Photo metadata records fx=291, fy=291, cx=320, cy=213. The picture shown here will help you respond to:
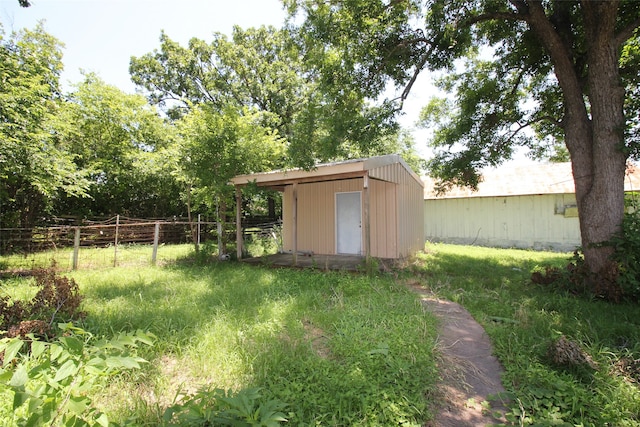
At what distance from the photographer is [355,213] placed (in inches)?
327

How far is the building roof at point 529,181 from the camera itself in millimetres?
10828

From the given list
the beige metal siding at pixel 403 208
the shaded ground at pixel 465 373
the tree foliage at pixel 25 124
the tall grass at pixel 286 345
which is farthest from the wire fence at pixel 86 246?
the shaded ground at pixel 465 373

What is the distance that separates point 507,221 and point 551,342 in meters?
10.5

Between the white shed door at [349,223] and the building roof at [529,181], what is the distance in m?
3.88

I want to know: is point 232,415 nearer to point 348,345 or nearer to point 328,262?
point 348,345

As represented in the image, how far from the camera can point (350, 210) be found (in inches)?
330

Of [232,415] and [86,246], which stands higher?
Result: [86,246]

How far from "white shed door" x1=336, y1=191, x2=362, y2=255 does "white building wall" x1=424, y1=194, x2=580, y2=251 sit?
272 inches

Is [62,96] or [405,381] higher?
[62,96]

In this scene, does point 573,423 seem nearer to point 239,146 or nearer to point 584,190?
point 584,190

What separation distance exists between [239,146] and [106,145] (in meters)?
9.11

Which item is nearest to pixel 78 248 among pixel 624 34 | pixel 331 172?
pixel 331 172

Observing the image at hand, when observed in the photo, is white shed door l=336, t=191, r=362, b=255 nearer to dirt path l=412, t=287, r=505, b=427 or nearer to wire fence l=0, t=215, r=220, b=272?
wire fence l=0, t=215, r=220, b=272

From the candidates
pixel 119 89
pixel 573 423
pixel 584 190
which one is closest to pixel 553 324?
pixel 573 423
